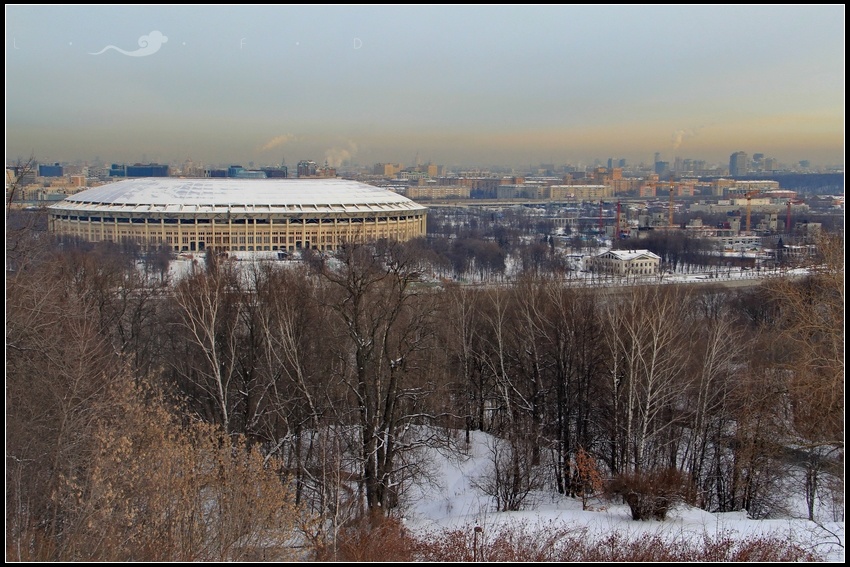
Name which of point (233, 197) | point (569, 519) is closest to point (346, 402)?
point (569, 519)

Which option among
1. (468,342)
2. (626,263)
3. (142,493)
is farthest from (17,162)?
(626,263)

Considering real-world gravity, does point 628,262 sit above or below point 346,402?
below

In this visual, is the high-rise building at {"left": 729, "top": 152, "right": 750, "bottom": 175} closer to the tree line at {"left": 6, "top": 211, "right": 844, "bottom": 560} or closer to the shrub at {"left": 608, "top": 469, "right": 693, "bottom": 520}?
the tree line at {"left": 6, "top": 211, "right": 844, "bottom": 560}

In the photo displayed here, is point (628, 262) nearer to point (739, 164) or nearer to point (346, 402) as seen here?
point (346, 402)

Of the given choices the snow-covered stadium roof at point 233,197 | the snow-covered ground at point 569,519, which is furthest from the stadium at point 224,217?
the snow-covered ground at point 569,519

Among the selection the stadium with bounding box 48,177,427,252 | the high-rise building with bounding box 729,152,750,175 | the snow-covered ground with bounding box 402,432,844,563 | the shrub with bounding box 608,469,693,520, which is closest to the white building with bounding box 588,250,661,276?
the stadium with bounding box 48,177,427,252

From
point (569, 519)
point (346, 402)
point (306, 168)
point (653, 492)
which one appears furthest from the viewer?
point (306, 168)

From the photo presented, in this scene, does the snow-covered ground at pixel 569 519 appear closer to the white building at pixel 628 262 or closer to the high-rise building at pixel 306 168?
the white building at pixel 628 262
